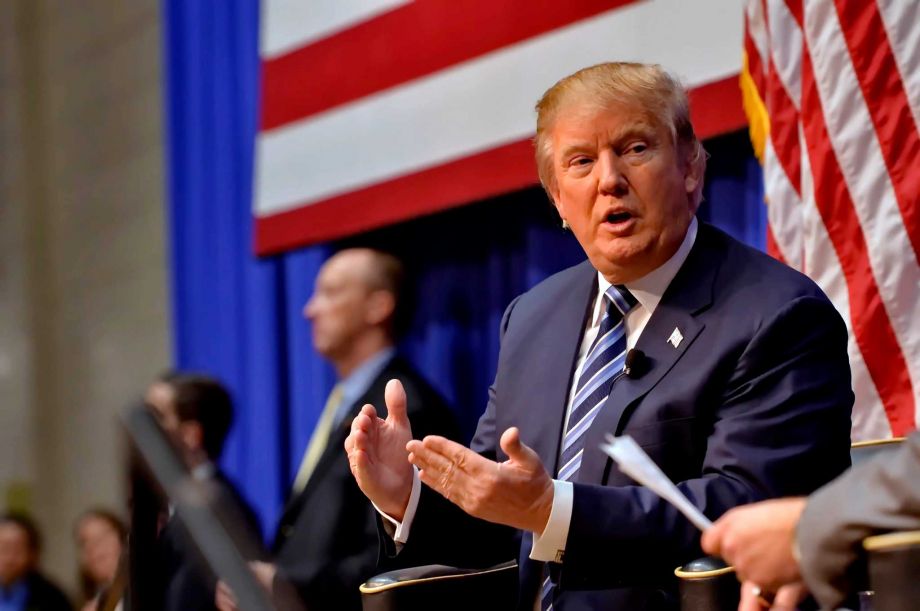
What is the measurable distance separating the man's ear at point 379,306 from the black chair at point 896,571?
8.94 feet

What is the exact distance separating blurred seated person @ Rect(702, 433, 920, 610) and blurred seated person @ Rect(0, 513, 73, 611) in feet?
13.2

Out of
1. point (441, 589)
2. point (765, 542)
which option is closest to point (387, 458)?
point (441, 589)

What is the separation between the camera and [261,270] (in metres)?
5.09

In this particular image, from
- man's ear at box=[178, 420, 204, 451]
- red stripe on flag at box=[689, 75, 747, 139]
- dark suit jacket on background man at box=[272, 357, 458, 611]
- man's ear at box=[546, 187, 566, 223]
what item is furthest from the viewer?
man's ear at box=[178, 420, 204, 451]

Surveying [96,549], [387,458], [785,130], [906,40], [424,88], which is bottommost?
[96,549]

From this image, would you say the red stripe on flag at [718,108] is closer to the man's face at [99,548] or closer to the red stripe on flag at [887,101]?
the red stripe on flag at [887,101]

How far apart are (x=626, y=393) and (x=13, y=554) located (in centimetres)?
372

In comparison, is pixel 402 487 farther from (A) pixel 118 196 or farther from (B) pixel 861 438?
(A) pixel 118 196

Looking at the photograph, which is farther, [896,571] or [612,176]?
[612,176]

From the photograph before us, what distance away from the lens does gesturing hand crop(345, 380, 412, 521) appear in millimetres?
2221

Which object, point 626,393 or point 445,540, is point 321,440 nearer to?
point 445,540

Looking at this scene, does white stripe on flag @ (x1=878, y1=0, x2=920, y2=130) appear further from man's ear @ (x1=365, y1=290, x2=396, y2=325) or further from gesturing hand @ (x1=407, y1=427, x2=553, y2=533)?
man's ear @ (x1=365, y1=290, x2=396, y2=325)

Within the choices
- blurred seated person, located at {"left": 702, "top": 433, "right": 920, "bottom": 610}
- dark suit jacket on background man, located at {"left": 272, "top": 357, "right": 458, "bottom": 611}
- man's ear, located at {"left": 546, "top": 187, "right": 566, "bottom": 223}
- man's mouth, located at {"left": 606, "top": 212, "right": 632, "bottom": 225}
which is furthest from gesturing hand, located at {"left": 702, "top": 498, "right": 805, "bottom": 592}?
dark suit jacket on background man, located at {"left": 272, "top": 357, "right": 458, "bottom": 611}

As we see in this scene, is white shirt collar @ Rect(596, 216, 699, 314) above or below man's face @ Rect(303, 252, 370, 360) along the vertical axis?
below
